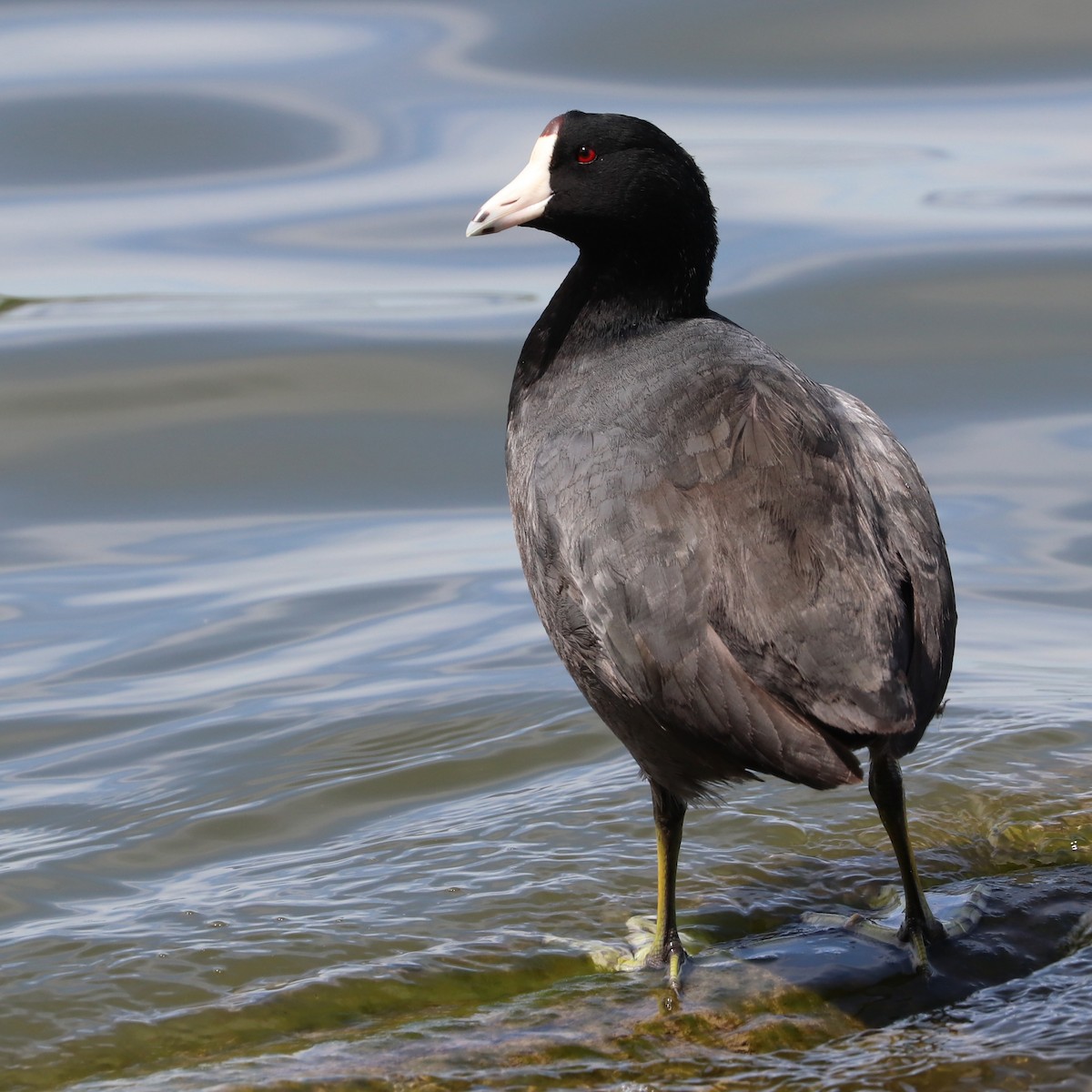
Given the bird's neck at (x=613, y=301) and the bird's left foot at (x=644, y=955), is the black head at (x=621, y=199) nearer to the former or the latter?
the bird's neck at (x=613, y=301)

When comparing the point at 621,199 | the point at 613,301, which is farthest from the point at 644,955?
the point at 621,199

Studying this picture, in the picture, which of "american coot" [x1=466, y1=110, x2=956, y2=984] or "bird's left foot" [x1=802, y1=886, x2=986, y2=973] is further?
"bird's left foot" [x1=802, y1=886, x2=986, y2=973]

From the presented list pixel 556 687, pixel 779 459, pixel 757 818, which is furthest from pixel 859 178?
pixel 779 459

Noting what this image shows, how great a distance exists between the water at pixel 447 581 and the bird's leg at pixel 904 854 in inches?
3.2

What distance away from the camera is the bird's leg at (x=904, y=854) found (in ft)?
11.3

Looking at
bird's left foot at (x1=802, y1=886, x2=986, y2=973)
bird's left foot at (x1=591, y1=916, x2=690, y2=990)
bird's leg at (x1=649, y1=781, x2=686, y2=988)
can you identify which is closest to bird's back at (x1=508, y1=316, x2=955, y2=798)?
bird's leg at (x1=649, y1=781, x2=686, y2=988)

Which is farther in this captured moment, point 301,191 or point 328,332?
point 301,191

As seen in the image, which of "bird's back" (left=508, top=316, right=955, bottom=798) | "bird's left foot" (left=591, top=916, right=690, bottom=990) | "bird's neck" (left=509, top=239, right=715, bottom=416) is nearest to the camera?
"bird's back" (left=508, top=316, right=955, bottom=798)

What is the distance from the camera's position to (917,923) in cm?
344

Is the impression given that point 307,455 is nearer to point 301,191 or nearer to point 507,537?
point 507,537

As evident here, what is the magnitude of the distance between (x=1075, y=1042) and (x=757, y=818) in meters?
1.31

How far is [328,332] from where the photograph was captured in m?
8.26

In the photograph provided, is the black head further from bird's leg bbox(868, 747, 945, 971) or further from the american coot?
bird's leg bbox(868, 747, 945, 971)

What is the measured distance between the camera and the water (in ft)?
10.9
